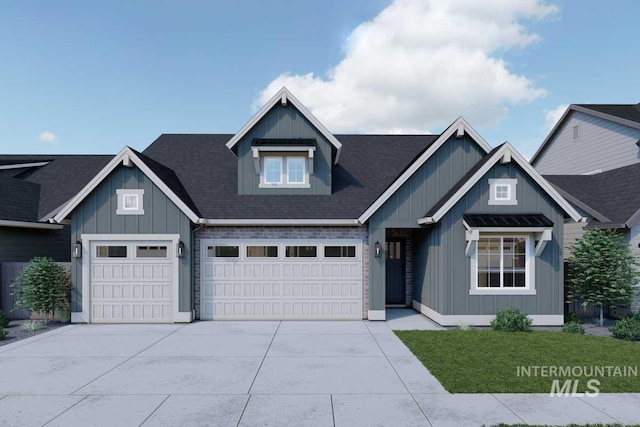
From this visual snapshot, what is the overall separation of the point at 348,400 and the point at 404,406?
3.14 feet

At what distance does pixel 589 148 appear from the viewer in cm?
2116

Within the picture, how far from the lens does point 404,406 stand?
619 cm

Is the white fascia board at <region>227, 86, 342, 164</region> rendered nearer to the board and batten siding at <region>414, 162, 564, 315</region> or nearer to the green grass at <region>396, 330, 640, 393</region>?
the board and batten siding at <region>414, 162, 564, 315</region>

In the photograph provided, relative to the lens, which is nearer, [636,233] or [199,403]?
[199,403]

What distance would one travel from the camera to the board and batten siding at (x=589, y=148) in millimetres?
18938

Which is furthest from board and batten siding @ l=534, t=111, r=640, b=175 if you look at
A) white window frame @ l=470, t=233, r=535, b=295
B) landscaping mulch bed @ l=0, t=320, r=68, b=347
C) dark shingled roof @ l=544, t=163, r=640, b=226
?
landscaping mulch bed @ l=0, t=320, r=68, b=347

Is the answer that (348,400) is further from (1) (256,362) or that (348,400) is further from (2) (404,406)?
(1) (256,362)

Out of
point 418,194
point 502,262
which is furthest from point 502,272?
point 418,194

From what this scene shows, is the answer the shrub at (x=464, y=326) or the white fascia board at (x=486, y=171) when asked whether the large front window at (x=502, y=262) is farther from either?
the white fascia board at (x=486, y=171)

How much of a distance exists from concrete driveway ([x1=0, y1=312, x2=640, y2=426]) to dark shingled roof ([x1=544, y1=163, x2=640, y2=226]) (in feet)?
31.2

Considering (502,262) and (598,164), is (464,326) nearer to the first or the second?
(502,262)

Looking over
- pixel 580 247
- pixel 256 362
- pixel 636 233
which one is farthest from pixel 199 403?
pixel 636 233

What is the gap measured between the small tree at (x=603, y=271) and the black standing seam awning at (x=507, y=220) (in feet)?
7.24

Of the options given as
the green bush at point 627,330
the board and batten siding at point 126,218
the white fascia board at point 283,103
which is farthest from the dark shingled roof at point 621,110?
the board and batten siding at point 126,218
